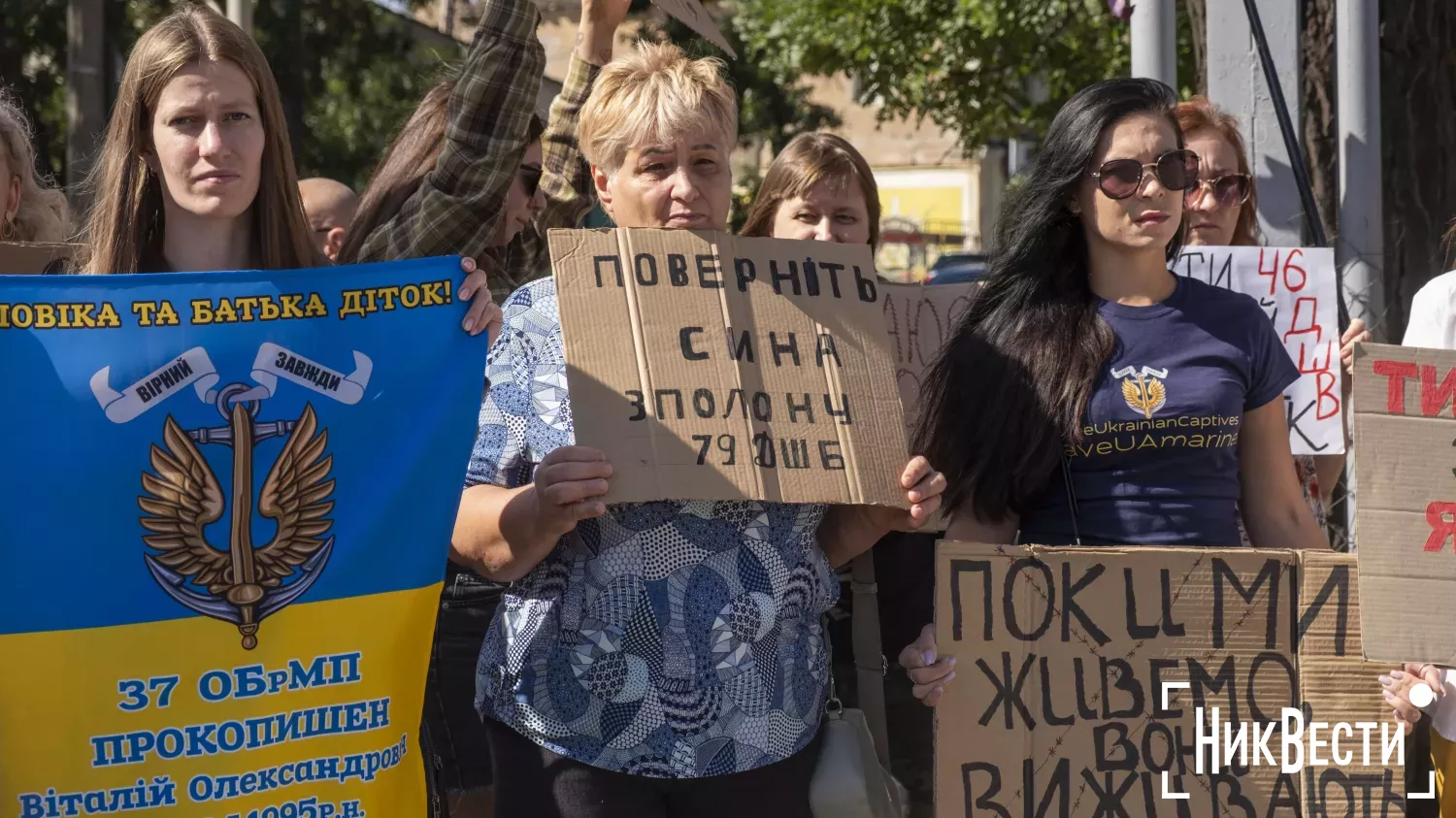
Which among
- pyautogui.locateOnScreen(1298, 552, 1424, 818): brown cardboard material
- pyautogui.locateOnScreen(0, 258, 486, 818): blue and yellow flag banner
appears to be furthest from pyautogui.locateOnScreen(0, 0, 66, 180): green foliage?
pyautogui.locateOnScreen(1298, 552, 1424, 818): brown cardboard material

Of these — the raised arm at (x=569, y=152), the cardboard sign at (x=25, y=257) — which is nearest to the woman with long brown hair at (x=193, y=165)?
the cardboard sign at (x=25, y=257)

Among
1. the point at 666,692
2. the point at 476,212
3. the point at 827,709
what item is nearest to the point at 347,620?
the point at 666,692

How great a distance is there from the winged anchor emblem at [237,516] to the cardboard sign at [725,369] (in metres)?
0.48

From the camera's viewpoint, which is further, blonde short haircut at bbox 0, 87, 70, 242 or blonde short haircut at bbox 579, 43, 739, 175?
blonde short haircut at bbox 0, 87, 70, 242

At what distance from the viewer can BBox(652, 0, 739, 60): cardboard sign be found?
11.6 feet

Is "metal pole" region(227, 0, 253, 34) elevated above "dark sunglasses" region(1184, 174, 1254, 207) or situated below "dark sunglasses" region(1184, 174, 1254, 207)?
above

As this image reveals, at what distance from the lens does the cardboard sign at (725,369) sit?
105 inches

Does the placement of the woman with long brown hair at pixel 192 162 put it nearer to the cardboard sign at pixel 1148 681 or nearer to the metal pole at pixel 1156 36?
the cardboard sign at pixel 1148 681

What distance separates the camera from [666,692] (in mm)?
2588

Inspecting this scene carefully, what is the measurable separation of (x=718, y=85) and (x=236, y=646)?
1.26 metres

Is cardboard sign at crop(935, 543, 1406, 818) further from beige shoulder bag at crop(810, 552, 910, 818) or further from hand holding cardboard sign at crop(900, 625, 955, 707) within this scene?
beige shoulder bag at crop(810, 552, 910, 818)

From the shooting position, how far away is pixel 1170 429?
2957mm

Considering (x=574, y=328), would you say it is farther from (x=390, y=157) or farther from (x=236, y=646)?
(x=390, y=157)

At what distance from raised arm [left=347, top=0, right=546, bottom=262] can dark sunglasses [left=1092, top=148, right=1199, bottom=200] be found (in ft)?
4.11
